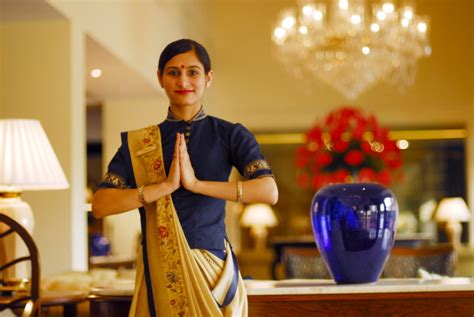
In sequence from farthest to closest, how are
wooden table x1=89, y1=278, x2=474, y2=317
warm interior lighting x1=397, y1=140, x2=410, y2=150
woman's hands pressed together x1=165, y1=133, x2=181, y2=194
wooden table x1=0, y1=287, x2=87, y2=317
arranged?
warm interior lighting x1=397, y1=140, x2=410, y2=150 < wooden table x1=0, y1=287, x2=87, y2=317 < wooden table x1=89, y1=278, x2=474, y2=317 < woman's hands pressed together x1=165, y1=133, x2=181, y2=194

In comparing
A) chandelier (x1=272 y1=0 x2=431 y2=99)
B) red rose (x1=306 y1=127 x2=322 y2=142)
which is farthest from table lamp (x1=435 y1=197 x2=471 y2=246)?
red rose (x1=306 y1=127 x2=322 y2=142)

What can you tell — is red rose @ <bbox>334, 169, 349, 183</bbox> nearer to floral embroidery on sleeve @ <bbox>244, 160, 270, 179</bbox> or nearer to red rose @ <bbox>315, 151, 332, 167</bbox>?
red rose @ <bbox>315, 151, 332, 167</bbox>

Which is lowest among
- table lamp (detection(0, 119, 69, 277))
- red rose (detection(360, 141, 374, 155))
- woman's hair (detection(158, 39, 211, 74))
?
table lamp (detection(0, 119, 69, 277))

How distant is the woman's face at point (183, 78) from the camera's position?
2332mm

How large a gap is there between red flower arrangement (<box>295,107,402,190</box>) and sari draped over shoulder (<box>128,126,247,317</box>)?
14.6 feet

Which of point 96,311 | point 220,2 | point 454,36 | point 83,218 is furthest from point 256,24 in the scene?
point 96,311

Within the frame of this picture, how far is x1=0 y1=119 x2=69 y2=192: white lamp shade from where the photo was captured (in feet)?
13.0

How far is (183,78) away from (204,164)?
0.22m

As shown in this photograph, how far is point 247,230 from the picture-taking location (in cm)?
1265

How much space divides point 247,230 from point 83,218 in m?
6.36

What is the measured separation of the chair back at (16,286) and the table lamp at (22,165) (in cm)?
6

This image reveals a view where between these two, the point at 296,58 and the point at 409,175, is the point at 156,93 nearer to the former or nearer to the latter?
the point at 296,58

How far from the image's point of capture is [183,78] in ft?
7.64

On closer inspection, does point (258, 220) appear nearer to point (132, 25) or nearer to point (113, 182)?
point (132, 25)
